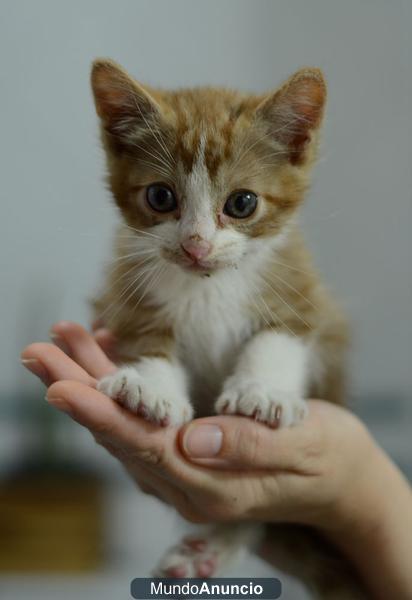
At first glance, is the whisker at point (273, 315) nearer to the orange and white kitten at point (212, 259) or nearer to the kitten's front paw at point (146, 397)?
the orange and white kitten at point (212, 259)

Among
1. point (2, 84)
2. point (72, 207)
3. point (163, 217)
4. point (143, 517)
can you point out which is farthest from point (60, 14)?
point (143, 517)

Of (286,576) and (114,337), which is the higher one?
(114,337)

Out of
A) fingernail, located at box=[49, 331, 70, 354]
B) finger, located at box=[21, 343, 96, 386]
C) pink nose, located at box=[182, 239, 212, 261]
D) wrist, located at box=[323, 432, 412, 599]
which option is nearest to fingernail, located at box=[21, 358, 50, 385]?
finger, located at box=[21, 343, 96, 386]

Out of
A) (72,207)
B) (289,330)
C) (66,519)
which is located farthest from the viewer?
(66,519)

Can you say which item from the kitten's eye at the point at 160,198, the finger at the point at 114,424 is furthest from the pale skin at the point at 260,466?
the kitten's eye at the point at 160,198

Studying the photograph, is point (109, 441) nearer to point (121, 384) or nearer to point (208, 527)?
point (121, 384)

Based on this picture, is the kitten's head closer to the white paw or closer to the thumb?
the thumb

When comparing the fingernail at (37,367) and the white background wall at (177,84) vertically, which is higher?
the white background wall at (177,84)
